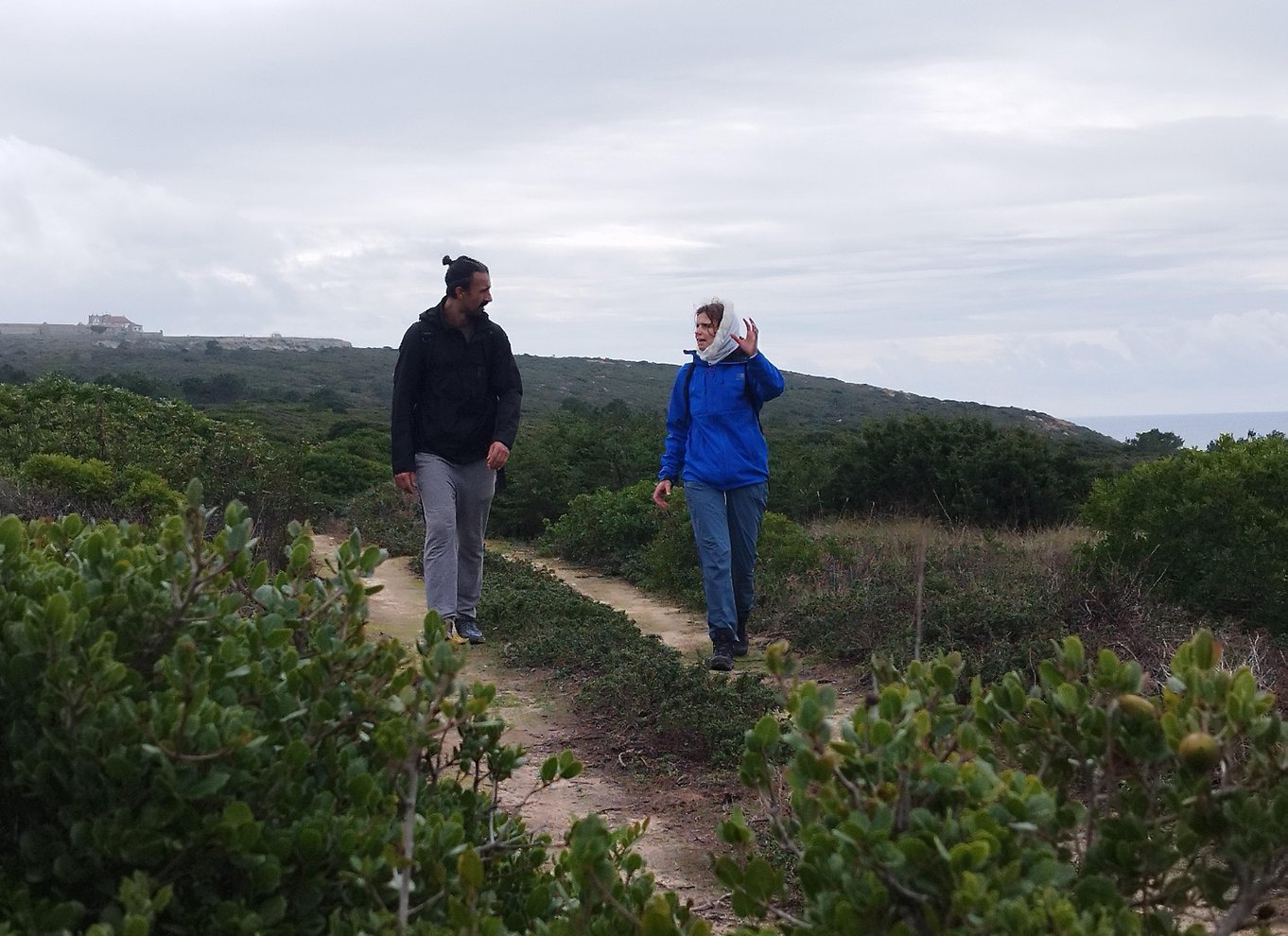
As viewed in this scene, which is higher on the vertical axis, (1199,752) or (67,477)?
(1199,752)

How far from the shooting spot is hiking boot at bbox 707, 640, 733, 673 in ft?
22.0

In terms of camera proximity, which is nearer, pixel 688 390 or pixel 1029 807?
pixel 1029 807

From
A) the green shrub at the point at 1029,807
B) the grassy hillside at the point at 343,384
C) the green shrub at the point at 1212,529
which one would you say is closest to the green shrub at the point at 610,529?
the green shrub at the point at 1212,529

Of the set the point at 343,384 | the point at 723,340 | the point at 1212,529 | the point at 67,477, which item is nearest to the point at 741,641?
the point at 723,340

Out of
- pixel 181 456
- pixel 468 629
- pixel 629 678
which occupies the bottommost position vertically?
pixel 468 629

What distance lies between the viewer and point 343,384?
62844mm

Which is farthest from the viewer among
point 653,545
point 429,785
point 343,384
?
point 343,384

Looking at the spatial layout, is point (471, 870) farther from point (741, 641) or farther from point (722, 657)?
point (741, 641)

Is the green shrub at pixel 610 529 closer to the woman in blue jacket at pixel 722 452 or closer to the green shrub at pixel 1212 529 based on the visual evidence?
the woman in blue jacket at pixel 722 452

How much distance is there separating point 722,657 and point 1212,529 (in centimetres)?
297

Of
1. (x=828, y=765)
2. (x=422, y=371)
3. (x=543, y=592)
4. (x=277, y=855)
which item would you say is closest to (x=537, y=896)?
(x=277, y=855)

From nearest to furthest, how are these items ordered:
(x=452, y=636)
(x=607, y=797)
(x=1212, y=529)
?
1. (x=452, y=636)
2. (x=607, y=797)
3. (x=1212, y=529)

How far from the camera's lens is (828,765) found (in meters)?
1.81

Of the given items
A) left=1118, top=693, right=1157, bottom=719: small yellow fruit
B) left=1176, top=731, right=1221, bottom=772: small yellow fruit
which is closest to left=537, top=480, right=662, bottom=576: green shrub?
left=1118, top=693, right=1157, bottom=719: small yellow fruit
